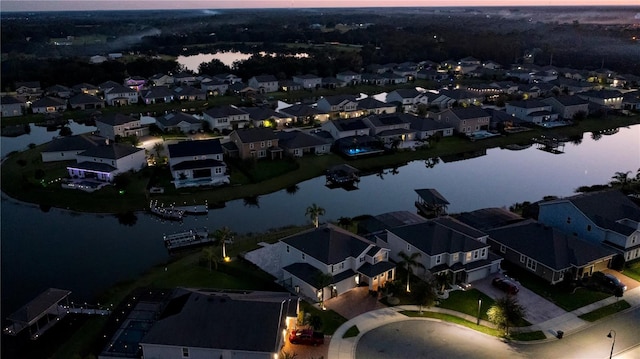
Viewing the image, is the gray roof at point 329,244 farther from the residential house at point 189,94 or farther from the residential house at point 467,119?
the residential house at point 189,94

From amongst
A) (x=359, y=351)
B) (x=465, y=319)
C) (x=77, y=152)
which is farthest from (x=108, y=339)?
(x=77, y=152)

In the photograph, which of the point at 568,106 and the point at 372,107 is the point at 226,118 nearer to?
the point at 372,107

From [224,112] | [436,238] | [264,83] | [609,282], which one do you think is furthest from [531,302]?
[264,83]

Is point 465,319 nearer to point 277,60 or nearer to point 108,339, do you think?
point 108,339

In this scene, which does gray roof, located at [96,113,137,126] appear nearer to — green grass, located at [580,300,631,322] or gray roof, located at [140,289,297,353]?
gray roof, located at [140,289,297,353]

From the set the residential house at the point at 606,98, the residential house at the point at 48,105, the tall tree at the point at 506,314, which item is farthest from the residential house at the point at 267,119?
the residential house at the point at 606,98

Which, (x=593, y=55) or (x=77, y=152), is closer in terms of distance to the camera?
(x=77, y=152)
